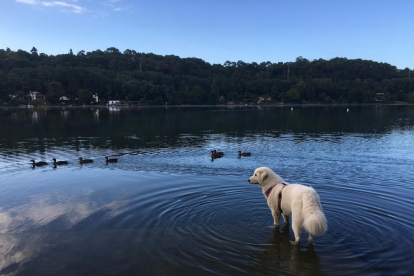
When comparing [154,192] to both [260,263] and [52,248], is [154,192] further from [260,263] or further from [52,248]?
[260,263]

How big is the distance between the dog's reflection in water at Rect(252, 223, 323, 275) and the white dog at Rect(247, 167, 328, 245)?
315 mm

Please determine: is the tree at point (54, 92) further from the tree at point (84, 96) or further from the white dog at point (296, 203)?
the white dog at point (296, 203)

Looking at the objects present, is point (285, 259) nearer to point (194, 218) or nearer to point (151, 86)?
point (194, 218)

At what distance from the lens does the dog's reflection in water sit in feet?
22.9

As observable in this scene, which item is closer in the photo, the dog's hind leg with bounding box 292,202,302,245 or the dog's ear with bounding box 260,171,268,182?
the dog's hind leg with bounding box 292,202,302,245

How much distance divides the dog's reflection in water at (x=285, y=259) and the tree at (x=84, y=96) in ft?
457

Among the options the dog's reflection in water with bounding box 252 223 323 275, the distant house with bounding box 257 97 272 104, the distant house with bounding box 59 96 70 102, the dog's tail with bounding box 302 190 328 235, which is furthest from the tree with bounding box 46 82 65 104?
the dog's tail with bounding box 302 190 328 235

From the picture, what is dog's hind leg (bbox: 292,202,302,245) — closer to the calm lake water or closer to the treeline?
the calm lake water

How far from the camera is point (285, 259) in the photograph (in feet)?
24.4

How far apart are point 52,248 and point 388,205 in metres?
10.7

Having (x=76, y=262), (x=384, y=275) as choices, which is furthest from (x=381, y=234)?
(x=76, y=262)

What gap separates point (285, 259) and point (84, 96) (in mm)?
140123

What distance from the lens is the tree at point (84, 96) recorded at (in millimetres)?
134500

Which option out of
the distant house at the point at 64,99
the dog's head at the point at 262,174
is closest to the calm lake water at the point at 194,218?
the dog's head at the point at 262,174
